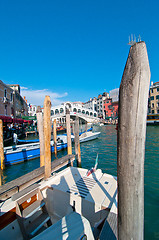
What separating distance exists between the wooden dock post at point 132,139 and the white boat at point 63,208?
0.89 metres

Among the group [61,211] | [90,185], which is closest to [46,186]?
[61,211]

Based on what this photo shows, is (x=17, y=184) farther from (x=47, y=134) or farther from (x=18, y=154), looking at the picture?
(x=18, y=154)

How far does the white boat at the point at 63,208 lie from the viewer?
1876 millimetres

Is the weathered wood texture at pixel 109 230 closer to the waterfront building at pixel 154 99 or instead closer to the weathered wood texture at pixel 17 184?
the weathered wood texture at pixel 17 184

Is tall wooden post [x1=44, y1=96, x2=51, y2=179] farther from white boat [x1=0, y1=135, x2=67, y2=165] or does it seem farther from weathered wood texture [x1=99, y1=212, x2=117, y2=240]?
white boat [x1=0, y1=135, x2=67, y2=165]

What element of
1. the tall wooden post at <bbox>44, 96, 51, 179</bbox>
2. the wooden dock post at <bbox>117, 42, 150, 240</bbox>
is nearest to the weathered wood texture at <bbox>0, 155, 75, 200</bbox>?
the tall wooden post at <bbox>44, 96, 51, 179</bbox>

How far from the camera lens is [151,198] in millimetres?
4223

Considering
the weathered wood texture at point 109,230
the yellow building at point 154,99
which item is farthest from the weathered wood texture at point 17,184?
the yellow building at point 154,99

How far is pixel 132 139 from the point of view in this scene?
3.18 feet

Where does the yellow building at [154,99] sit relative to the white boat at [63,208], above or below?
above

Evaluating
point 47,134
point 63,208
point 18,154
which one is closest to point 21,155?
point 18,154

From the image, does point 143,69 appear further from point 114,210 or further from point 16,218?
point 16,218

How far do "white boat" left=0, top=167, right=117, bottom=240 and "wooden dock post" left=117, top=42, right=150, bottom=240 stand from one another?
89 cm

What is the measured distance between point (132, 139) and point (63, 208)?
2.80 metres
